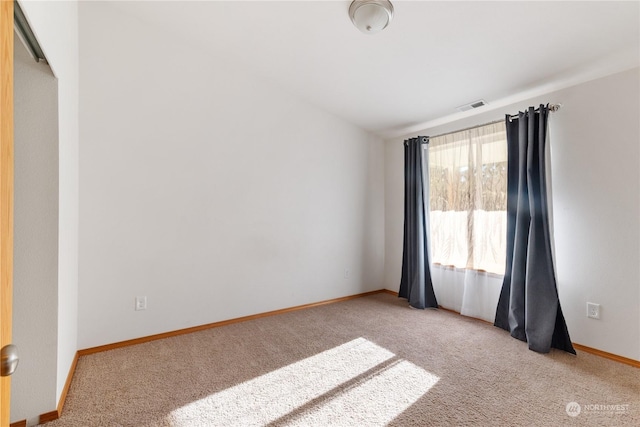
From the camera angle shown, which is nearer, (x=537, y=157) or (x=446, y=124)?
(x=537, y=157)

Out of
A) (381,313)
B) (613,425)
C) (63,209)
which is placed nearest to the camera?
(613,425)

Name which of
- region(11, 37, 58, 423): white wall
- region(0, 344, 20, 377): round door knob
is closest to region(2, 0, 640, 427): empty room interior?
region(11, 37, 58, 423): white wall

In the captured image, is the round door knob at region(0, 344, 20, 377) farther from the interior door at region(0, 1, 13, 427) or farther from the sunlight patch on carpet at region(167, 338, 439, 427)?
the sunlight patch on carpet at region(167, 338, 439, 427)

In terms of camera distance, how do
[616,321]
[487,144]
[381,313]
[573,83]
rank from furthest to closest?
[381,313] → [487,144] → [573,83] → [616,321]

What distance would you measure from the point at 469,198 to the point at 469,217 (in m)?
0.22

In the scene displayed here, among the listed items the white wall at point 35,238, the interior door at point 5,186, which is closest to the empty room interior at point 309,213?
the white wall at point 35,238

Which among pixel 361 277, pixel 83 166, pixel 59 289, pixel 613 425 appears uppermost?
pixel 83 166

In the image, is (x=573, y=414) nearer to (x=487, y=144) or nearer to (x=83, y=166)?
(x=487, y=144)

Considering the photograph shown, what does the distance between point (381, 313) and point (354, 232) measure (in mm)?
1155

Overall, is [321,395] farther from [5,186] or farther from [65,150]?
[65,150]

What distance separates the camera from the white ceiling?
1957mm

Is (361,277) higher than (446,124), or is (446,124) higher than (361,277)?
(446,124)

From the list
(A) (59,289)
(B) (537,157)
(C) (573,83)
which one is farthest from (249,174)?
(C) (573,83)

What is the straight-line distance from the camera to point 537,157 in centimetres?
259
